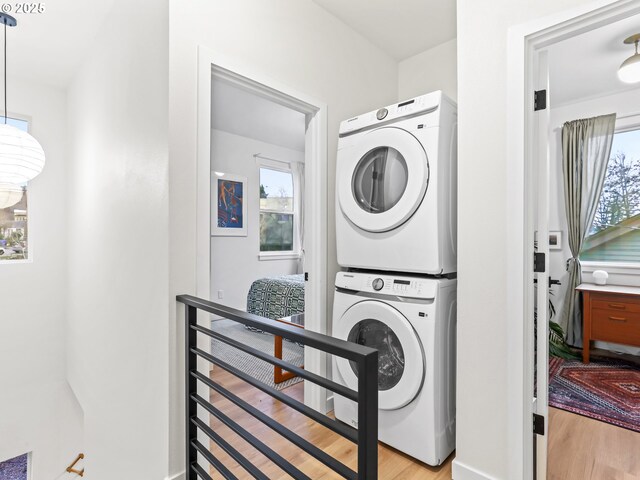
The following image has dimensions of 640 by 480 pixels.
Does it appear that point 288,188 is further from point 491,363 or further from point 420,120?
point 491,363

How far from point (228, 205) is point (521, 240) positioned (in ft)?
13.1

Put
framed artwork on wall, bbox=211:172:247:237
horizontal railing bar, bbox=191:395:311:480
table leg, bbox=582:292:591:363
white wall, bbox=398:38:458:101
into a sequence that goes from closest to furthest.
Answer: horizontal railing bar, bbox=191:395:311:480 → white wall, bbox=398:38:458:101 → table leg, bbox=582:292:591:363 → framed artwork on wall, bbox=211:172:247:237

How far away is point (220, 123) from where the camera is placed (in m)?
4.39

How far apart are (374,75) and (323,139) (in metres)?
0.83

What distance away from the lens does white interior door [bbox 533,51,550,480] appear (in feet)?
4.90

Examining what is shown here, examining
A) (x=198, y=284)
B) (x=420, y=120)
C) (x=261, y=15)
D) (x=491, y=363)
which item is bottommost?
(x=491, y=363)

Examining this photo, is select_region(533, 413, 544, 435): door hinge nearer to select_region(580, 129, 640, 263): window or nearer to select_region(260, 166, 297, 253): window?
select_region(580, 129, 640, 263): window

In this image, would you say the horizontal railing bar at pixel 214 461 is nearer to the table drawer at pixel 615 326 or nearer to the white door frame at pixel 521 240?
the white door frame at pixel 521 240

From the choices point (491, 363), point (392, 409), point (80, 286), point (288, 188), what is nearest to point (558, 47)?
point (491, 363)

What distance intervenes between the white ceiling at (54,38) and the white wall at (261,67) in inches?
46.4

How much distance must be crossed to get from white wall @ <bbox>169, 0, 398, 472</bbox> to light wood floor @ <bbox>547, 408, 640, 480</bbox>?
152 cm

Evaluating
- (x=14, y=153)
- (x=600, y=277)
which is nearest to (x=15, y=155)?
(x=14, y=153)

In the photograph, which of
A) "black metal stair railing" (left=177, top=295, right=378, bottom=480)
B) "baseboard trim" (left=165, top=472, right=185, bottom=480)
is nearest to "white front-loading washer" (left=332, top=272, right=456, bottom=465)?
"black metal stair railing" (left=177, top=295, right=378, bottom=480)

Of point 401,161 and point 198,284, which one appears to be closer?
point 198,284
